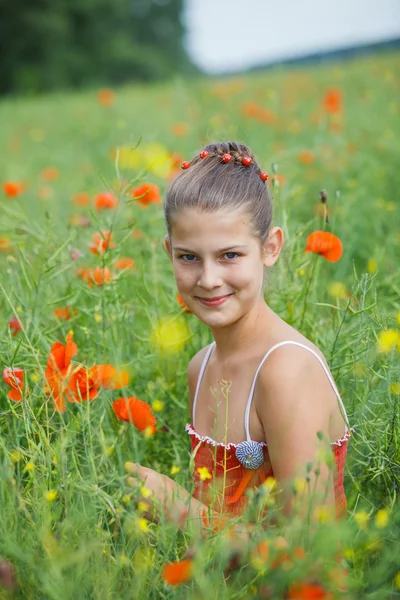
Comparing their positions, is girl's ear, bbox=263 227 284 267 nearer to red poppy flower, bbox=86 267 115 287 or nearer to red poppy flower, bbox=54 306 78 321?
red poppy flower, bbox=86 267 115 287

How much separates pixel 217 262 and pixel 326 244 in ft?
1.40

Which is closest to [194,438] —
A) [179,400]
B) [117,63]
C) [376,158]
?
[179,400]

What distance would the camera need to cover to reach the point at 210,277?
1.47m

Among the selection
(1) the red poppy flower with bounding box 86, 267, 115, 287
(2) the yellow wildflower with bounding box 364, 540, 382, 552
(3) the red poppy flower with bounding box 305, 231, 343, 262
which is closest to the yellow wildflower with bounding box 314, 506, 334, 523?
(2) the yellow wildflower with bounding box 364, 540, 382, 552

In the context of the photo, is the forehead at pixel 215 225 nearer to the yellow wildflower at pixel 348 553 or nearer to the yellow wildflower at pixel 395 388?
the yellow wildflower at pixel 395 388

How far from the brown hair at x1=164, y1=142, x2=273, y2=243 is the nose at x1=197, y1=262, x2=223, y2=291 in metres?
0.13

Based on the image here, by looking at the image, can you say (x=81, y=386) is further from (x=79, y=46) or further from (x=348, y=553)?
(x=79, y=46)

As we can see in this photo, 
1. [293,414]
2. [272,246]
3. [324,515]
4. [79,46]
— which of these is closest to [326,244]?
[272,246]

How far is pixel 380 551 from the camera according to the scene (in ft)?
4.41

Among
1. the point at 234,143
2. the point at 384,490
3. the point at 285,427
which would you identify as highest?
the point at 234,143

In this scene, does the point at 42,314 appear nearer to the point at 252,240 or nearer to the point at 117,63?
the point at 252,240

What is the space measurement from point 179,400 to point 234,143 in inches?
29.5

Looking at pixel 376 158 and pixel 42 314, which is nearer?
pixel 42 314

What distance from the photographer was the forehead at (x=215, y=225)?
1.48 metres
